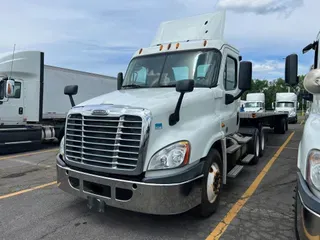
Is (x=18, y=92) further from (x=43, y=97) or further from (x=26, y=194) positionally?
(x=26, y=194)

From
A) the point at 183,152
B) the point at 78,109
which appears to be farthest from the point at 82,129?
the point at 183,152

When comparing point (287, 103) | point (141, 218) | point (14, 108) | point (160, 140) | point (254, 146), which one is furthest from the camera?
point (287, 103)

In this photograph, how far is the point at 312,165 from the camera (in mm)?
2418

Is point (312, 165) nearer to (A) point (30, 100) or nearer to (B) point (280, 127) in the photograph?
(A) point (30, 100)

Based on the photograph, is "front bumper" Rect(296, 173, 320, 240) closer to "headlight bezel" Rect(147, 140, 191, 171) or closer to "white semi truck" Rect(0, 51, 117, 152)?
"headlight bezel" Rect(147, 140, 191, 171)

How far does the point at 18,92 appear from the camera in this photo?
35.5ft

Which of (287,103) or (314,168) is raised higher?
(287,103)

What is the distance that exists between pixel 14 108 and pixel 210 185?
29.7 feet

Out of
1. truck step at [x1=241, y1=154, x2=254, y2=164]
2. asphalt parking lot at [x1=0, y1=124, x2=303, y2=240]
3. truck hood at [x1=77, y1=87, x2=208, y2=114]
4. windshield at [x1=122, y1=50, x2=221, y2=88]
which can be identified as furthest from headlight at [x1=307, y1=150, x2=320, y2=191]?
truck step at [x1=241, y1=154, x2=254, y2=164]

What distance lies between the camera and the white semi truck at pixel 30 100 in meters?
10.3

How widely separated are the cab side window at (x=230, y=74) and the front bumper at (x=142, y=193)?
7.27 ft

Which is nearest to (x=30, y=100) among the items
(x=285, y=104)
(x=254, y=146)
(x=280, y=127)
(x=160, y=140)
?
(x=254, y=146)

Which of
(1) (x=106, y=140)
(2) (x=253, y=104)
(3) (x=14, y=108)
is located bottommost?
(1) (x=106, y=140)

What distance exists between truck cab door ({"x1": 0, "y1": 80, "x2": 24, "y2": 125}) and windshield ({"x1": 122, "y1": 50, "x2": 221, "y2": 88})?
7042 mm
